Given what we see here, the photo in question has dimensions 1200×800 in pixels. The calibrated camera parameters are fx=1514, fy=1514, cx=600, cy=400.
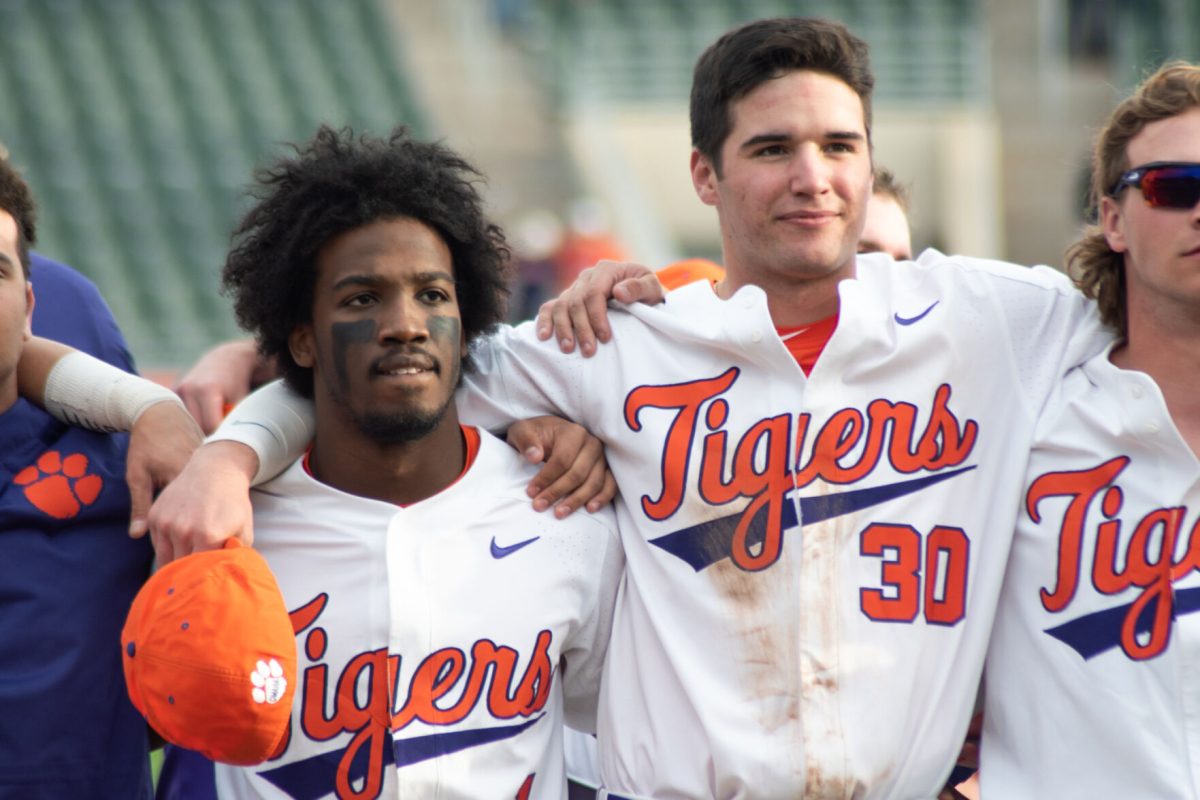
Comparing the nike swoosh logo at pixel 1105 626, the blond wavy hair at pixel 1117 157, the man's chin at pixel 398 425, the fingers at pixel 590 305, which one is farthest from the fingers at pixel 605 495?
the blond wavy hair at pixel 1117 157

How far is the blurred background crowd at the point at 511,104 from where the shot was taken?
631 inches

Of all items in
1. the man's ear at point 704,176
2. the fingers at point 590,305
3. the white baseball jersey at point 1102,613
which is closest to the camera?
the white baseball jersey at point 1102,613

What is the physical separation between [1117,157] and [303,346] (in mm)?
1775

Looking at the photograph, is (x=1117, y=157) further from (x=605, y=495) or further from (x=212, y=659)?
(x=212, y=659)

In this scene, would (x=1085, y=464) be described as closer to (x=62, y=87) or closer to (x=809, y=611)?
(x=809, y=611)

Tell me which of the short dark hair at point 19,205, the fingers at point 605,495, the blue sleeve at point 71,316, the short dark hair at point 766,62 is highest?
the short dark hair at point 766,62

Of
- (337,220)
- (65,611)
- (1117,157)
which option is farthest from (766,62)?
(65,611)

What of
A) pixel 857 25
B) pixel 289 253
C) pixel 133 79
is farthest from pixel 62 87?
pixel 289 253

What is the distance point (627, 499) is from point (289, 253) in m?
0.89

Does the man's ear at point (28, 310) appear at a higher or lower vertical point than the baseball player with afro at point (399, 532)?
higher

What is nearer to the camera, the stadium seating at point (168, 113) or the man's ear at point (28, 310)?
the man's ear at point (28, 310)

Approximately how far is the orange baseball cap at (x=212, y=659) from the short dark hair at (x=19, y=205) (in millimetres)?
915

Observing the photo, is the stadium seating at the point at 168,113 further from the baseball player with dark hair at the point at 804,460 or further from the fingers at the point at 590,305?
the baseball player with dark hair at the point at 804,460

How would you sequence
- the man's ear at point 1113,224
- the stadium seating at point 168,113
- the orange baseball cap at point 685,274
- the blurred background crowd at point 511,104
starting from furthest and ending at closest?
the blurred background crowd at point 511,104
the stadium seating at point 168,113
the orange baseball cap at point 685,274
the man's ear at point 1113,224
